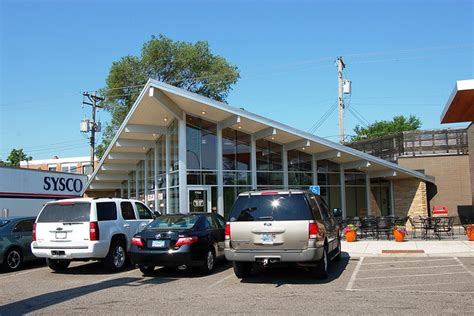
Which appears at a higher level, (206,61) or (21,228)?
(206,61)

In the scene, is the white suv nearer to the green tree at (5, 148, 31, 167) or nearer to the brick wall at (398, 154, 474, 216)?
the brick wall at (398, 154, 474, 216)

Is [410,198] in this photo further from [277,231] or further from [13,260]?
[13,260]

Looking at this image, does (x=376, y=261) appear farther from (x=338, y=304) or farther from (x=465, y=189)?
(x=465, y=189)

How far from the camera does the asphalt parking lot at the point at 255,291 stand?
25.5 ft

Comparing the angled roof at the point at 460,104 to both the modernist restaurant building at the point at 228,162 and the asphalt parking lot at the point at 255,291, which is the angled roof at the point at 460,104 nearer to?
the modernist restaurant building at the point at 228,162

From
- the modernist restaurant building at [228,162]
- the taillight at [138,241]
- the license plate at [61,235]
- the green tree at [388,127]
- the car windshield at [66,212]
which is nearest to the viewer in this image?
the taillight at [138,241]

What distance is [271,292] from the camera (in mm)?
9141

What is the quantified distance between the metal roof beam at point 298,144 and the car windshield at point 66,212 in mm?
11626

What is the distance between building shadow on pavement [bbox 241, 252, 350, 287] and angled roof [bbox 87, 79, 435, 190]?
8250mm

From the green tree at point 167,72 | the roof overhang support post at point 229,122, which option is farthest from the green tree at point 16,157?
the roof overhang support post at point 229,122

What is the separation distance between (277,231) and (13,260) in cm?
778

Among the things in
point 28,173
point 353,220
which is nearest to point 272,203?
point 353,220

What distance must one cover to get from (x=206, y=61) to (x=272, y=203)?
3063cm

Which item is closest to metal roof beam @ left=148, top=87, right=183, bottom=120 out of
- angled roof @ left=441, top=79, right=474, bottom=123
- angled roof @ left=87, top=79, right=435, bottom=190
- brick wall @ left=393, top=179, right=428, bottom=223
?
angled roof @ left=87, top=79, right=435, bottom=190
